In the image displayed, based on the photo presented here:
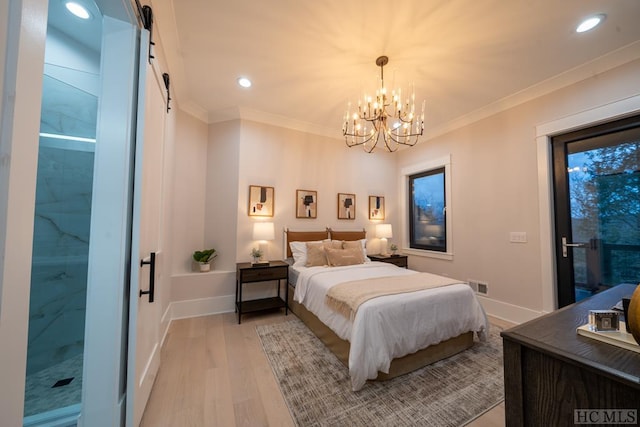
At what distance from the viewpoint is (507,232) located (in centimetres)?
309

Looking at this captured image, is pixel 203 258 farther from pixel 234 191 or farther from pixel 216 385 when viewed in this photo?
pixel 216 385

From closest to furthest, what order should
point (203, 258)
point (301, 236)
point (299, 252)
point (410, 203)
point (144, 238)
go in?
point (144, 238) < point (203, 258) < point (299, 252) < point (301, 236) < point (410, 203)

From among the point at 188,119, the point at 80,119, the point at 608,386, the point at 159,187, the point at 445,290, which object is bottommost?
the point at 445,290

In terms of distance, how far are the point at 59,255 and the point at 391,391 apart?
2999 mm

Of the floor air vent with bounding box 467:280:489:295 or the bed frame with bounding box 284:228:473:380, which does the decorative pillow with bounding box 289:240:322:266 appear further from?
the floor air vent with bounding box 467:280:489:295

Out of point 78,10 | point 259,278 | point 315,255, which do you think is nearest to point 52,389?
point 259,278

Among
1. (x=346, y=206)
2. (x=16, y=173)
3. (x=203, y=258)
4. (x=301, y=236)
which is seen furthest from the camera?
(x=346, y=206)

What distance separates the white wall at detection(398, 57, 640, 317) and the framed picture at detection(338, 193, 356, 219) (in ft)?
5.40

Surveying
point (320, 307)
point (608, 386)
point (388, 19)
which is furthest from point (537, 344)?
point (388, 19)

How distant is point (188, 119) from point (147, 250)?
2506mm

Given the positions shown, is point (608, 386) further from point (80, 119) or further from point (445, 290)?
point (80, 119)

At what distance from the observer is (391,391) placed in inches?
70.5

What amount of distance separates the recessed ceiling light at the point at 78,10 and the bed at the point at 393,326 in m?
2.89

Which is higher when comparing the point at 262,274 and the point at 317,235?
the point at 317,235
